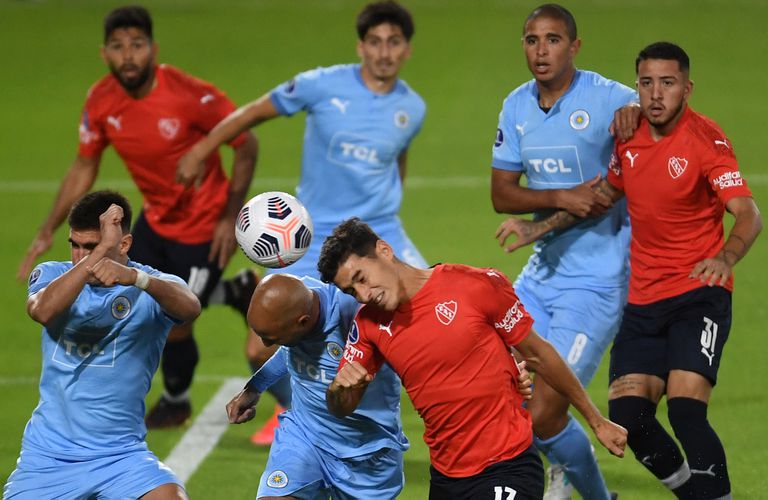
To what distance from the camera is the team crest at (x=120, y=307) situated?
6516mm

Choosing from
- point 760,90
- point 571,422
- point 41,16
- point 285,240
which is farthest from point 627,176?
point 41,16

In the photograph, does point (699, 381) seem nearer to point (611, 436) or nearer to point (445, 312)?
point (611, 436)

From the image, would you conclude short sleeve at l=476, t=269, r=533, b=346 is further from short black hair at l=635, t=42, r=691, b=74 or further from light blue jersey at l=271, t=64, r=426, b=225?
light blue jersey at l=271, t=64, r=426, b=225

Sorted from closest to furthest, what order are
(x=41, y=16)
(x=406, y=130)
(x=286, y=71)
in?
(x=406, y=130)
(x=286, y=71)
(x=41, y=16)

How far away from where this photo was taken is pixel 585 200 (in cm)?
746

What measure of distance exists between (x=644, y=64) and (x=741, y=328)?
4575 millimetres

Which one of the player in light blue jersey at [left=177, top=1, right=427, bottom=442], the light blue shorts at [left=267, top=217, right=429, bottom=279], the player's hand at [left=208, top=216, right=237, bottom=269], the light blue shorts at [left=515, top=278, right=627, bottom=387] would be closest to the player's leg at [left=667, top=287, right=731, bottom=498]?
the light blue shorts at [left=515, top=278, right=627, bottom=387]

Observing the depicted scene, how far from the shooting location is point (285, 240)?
22.0ft

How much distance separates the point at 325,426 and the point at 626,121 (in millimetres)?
2268

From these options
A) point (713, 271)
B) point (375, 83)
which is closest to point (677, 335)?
point (713, 271)

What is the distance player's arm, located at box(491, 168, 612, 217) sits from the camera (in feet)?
24.5

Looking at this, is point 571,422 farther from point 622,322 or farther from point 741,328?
point 741,328

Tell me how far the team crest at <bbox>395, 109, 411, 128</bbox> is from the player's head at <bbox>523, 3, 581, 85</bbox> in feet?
5.31

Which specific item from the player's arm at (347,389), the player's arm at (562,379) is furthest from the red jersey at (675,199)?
the player's arm at (347,389)
